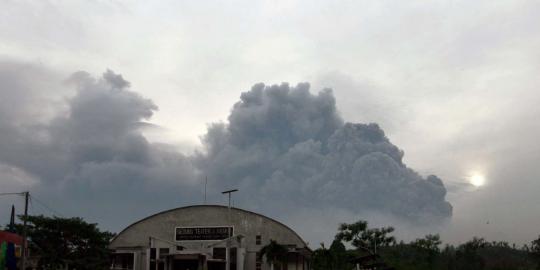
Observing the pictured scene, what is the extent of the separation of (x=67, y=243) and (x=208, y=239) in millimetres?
16934

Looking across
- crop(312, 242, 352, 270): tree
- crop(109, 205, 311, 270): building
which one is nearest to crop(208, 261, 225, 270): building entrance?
crop(109, 205, 311, 270): building

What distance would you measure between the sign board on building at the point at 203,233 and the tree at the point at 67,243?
31.0 feet

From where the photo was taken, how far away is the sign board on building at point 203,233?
74.6 m

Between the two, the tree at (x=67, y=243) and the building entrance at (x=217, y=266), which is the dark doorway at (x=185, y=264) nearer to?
the building entrance at (x=217, y=266)

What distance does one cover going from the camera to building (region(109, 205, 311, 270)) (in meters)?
70.9

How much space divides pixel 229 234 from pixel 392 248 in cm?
3617

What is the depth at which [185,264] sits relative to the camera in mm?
69375

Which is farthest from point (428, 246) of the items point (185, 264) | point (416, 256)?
point (185, 264)

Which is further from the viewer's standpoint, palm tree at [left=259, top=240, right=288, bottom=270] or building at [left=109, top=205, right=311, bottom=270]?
building at [left=109, top=205, right=311, bottom=270]

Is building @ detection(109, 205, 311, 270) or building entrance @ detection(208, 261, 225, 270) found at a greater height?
building @ detection(109, 205, 311, 270)

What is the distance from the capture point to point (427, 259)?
7481 centimetres

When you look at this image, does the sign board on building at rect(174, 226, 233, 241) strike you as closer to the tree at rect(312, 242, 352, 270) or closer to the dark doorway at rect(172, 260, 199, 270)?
the dark doorway at rect(172, 260, 199, 270)

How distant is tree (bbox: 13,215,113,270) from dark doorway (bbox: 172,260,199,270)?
957 cm

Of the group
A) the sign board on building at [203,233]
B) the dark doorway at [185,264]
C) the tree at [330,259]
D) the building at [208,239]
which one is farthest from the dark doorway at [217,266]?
the tree at [330,259]
